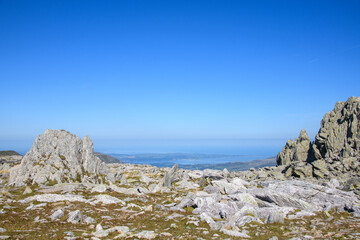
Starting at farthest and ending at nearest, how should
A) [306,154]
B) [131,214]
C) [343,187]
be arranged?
[306,154] → [343,187] → [131,214]

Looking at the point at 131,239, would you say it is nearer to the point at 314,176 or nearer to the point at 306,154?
the point at 314,176

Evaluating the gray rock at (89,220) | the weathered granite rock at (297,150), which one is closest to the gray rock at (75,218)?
the gray rock at (89,220)

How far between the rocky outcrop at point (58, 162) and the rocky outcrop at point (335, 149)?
4827 centimetres

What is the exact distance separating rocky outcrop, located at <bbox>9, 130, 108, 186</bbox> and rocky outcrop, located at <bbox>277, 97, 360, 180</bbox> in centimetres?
4827

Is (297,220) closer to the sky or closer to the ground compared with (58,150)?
closer to the ground

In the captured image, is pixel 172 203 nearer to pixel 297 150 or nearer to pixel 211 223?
pixel 211 223

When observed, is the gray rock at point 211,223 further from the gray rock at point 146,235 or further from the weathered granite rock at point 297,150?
the weathered granite rock at point 297,150

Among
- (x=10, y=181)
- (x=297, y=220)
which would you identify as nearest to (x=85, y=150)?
(x=10, y=181)

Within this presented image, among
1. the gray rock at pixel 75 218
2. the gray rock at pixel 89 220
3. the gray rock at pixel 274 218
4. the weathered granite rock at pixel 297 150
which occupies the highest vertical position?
the weathered granite rock at pixel 297 150

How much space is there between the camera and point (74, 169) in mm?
50625

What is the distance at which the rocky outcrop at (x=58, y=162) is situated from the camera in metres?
44.9

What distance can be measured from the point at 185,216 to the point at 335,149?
165ft

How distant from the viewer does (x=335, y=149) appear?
59.8m

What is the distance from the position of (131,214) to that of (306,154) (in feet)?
203
